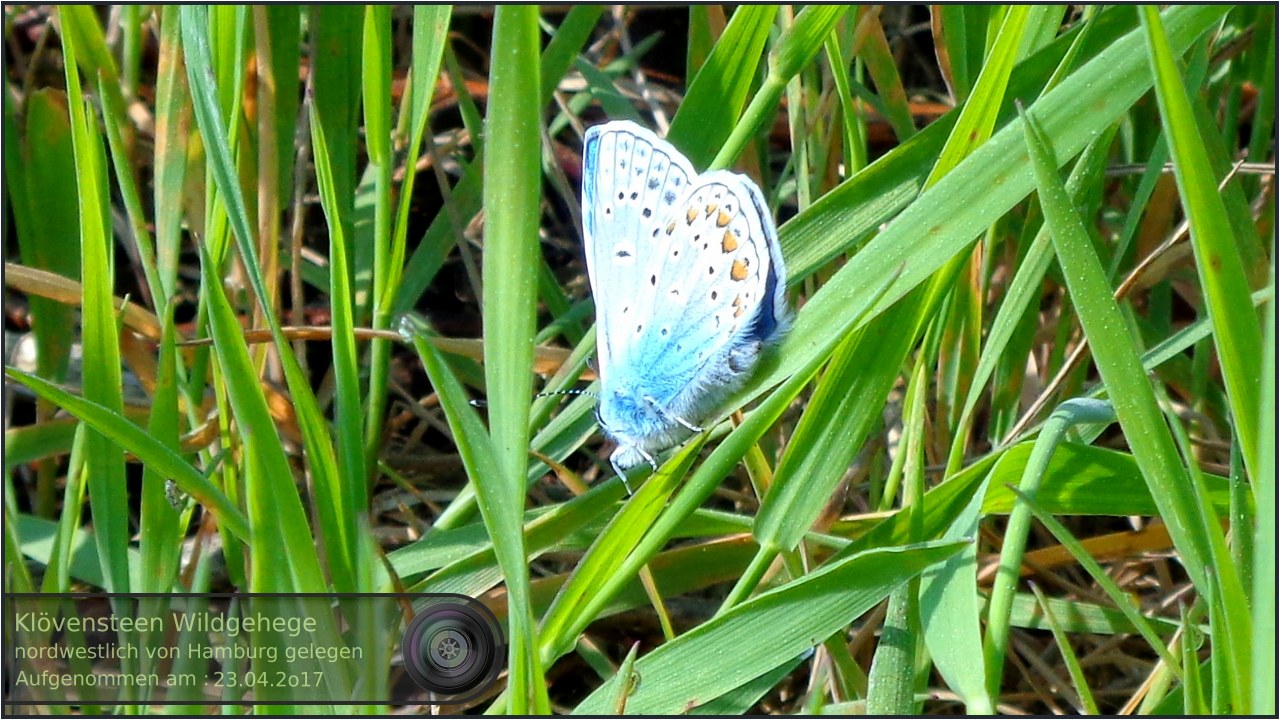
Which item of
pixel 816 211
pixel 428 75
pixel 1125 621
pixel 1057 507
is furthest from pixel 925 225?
pixel 1125 621

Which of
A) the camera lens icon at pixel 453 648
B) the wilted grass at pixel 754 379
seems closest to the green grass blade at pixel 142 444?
the wilted grass at pixel 754 379

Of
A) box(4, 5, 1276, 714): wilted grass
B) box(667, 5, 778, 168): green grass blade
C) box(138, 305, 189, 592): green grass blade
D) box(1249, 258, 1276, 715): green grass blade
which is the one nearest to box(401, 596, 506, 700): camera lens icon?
box(4, 5, 1276, 714): wilted grass

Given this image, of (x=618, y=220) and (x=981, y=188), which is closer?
(x=981, y=188)

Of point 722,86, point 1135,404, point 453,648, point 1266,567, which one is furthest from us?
point 722,86

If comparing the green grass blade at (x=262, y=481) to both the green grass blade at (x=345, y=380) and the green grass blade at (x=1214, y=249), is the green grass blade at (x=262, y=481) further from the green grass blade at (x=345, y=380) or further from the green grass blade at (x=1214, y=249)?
the green grass blade at (x=1214, y=249)

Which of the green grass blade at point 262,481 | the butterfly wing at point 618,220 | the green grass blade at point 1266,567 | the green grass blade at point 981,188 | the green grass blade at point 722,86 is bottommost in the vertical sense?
the green grass blade at point 1266,567

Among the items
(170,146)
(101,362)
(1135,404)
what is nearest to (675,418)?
(1135,404)

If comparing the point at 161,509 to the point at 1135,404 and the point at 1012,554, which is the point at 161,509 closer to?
the point at 1012,554
